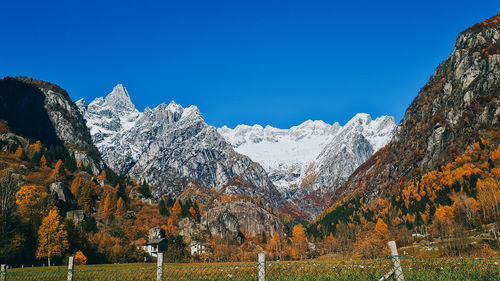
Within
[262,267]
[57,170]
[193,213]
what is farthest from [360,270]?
[193,213]

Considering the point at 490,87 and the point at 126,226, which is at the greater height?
the point at 490,87

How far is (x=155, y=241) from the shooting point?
125 metres

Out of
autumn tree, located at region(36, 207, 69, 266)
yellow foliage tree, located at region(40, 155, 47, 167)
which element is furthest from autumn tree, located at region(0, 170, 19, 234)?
yellow foliage tree, located at region(40, 155, 47, 167)

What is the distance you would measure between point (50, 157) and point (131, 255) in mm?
93438

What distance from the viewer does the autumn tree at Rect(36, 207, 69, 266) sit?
7369 cm

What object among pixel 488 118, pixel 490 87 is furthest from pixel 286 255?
pixel 490 87

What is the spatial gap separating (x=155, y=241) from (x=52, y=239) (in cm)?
5218

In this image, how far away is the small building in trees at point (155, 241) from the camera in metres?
122

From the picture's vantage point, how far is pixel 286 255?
494 feet

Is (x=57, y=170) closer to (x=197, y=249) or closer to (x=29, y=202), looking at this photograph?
(x=29, y=202)

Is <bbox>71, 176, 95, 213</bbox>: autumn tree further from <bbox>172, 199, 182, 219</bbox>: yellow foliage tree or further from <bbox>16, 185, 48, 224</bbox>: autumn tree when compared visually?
<bbox>172, 199, 182, 219</bbox>: yellow foliage tree

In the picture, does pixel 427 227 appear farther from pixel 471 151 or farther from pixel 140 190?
pixel 140 190

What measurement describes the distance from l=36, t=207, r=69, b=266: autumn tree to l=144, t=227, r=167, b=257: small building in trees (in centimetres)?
4448

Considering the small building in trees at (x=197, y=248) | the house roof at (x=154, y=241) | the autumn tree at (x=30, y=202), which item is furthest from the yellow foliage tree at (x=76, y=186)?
the small building in trees at (x=197, y=248)
